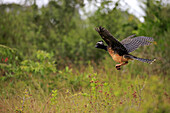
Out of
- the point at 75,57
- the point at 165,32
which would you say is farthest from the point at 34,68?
Answer: the point at 165,32

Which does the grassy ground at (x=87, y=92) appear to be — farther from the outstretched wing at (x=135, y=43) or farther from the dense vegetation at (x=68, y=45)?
the outstretched wing at (x=135, y=43)

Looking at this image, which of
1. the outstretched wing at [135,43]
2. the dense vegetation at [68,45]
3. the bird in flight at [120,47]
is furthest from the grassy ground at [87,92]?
the outstretched wing at [135,43]

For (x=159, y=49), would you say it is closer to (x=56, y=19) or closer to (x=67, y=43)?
(x=67, y=43)

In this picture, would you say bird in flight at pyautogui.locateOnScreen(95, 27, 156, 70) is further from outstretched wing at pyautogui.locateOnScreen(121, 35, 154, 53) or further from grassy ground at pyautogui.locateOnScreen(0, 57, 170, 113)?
grassy ground at pyautogui.locateOnScreen(0, 57, 170, 113)

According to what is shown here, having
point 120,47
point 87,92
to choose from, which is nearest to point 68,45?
point 87,92

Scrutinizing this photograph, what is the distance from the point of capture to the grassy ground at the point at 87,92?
2.42 m

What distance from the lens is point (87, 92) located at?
4.13 m

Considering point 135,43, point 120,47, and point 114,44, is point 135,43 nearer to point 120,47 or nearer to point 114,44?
point 120,47

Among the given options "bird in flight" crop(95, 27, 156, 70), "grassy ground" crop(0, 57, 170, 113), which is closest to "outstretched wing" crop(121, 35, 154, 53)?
"bird in flight" crop(95, 27, 156, 70)

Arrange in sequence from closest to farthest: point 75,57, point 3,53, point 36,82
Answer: point 3,53 < point 36,82 < point 75,57

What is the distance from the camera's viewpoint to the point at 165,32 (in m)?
7.05

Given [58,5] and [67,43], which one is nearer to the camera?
[67,43]

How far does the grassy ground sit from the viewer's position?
2.42 metres

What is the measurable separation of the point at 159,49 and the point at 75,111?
453 cm
